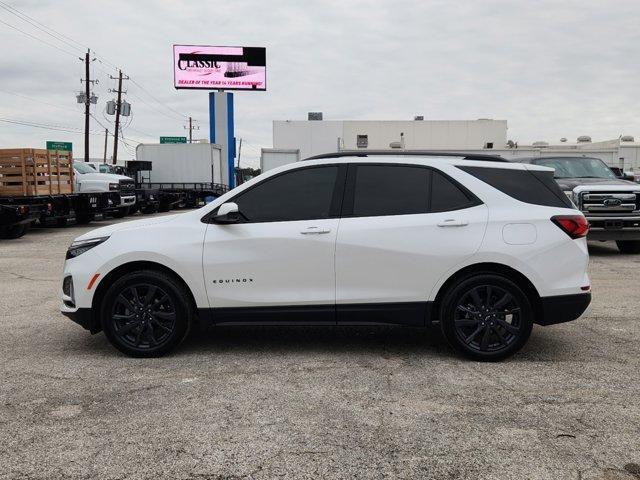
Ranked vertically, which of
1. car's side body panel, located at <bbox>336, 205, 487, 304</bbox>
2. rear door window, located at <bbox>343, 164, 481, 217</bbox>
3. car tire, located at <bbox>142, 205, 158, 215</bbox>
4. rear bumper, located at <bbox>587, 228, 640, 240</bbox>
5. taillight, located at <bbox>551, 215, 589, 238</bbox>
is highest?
rear door window, located at <bbox>343, 164, 481, 217</bbox>

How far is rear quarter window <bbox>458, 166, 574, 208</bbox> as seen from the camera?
194 inches

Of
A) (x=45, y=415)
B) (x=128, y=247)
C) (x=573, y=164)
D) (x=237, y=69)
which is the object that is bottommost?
(x=45, y=415)

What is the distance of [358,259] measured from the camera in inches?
190

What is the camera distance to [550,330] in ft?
19.5

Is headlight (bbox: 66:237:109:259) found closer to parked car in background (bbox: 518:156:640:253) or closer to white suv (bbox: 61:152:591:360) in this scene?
white suv (bbox: 61:152:591:360)

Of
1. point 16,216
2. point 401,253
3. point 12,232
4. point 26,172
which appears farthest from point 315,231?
point 12,232

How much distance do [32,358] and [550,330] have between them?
478 centimetres

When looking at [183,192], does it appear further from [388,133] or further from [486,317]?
[388,133]

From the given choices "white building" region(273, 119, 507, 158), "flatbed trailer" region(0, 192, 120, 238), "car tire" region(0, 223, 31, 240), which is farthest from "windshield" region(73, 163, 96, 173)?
"white building" region(273, 119, 507, 158)

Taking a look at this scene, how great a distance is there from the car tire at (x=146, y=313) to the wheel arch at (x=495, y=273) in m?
2.05

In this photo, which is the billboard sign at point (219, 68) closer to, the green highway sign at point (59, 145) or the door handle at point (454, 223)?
the green highway sign at point (59, 145)

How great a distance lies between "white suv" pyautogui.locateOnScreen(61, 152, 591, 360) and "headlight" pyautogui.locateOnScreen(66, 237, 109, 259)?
0.02 metres

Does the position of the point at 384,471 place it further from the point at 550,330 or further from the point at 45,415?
the point at 550,330

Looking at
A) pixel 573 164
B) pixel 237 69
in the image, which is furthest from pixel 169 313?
pixel 237 69
